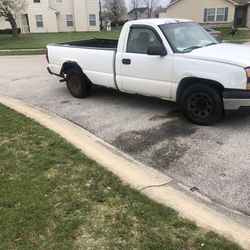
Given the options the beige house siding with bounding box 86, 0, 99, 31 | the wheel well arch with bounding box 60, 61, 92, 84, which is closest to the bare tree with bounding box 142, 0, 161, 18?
the beige house siding with bounding box 86, 0, 99, 31

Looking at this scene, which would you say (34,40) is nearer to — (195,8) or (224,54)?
(195,8)

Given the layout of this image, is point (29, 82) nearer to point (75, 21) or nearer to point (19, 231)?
point (19, 231)

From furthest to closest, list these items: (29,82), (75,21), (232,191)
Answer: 1. (75,21)
2. (29,82)
3. (232,191)

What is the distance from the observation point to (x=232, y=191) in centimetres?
421

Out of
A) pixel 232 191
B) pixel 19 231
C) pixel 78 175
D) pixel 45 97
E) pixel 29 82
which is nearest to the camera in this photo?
pixel 19 231

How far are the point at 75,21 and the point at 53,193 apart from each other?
4579 cm

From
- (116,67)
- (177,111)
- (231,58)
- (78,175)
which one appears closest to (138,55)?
(116,67)

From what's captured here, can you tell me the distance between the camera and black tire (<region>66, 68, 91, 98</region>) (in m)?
8.44

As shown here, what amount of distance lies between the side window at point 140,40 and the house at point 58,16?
41515 mm

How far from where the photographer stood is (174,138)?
19.2ft

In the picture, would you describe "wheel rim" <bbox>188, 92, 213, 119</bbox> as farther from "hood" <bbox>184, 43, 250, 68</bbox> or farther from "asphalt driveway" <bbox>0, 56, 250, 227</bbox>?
"hood" <bbox>184, 43, 250, 68</bbox>

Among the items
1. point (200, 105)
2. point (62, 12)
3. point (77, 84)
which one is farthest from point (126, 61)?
point (62, 12)

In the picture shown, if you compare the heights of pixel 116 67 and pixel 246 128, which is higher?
pixel 116 67

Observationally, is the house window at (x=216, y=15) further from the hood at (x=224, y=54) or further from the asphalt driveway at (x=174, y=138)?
the hood at (x=224, y=54)
